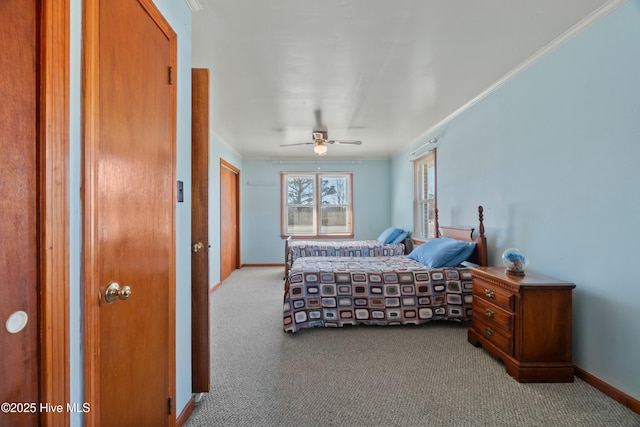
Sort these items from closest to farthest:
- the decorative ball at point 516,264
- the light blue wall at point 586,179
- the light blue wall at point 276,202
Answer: the light blue wall at point 586,179 < the decorative ball at point 516,264 < the light blue wall at point 276,202

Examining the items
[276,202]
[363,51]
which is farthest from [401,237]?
[363,51]

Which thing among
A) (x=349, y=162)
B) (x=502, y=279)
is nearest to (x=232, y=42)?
(x=502, y=279)

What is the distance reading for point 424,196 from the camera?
4809 millimetres

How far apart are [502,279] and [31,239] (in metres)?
2.55

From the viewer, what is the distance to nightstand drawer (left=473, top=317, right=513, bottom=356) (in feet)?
6.64

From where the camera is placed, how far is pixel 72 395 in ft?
2.81

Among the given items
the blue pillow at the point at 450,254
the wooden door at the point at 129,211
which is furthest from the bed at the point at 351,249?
the wooden door at the point at 129,211

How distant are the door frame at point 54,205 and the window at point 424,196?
166 inches

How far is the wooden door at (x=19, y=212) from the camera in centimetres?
69

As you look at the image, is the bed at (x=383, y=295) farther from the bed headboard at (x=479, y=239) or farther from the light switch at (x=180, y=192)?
the light switch at (x=180, y=192)

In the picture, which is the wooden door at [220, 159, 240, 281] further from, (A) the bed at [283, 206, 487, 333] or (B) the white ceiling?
(A) the bed at [283, 206, 487, 333]

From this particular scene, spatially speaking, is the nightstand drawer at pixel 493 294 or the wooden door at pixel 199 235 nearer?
the wooden door at pixel 199 235

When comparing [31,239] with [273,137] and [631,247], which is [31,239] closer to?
[631,247]

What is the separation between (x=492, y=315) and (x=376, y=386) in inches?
42.6
